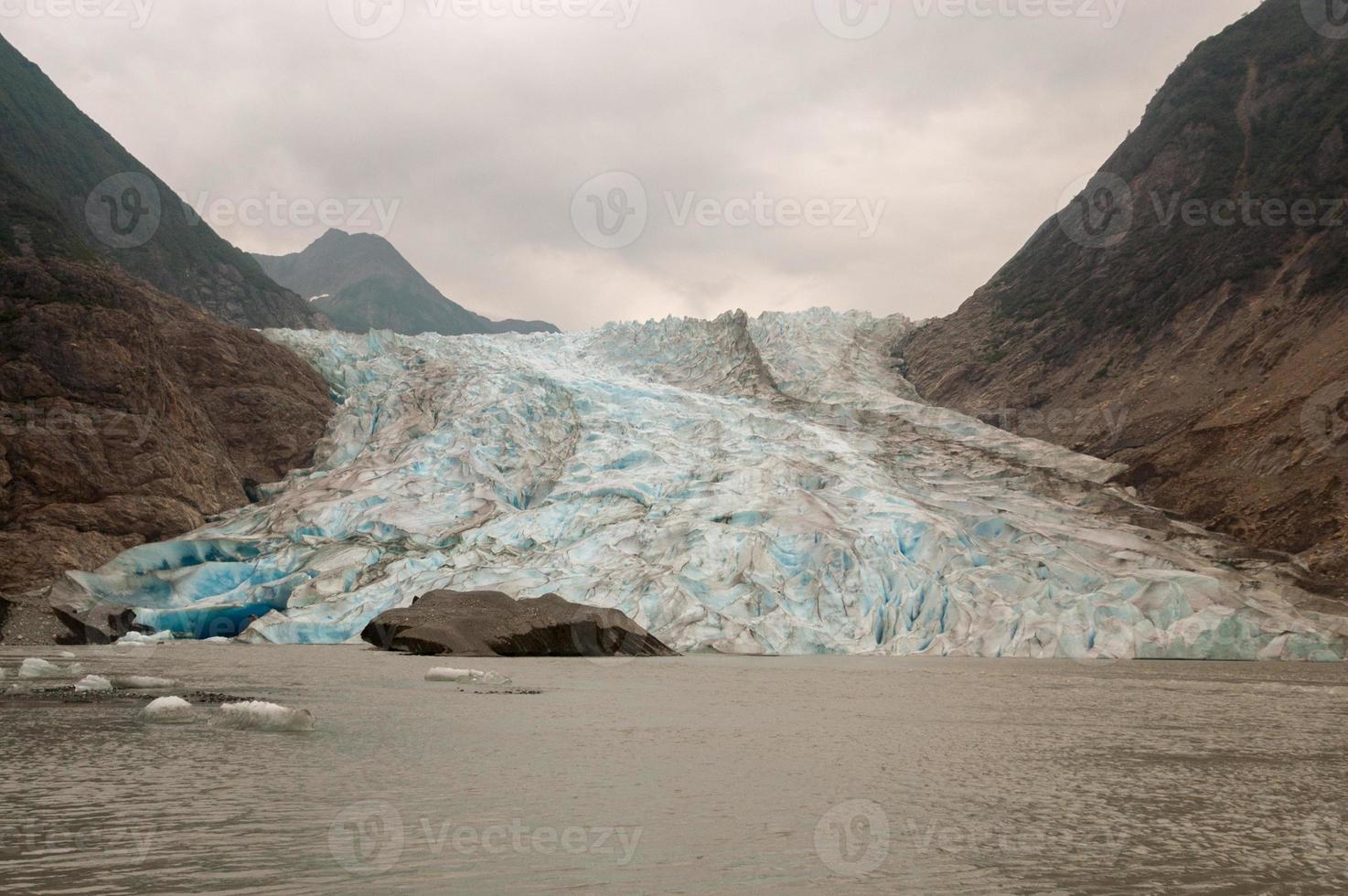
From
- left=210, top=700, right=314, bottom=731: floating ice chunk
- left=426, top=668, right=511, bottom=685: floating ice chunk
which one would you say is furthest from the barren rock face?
left=210, top=700, right=314, bottom=731: floating ice chunk

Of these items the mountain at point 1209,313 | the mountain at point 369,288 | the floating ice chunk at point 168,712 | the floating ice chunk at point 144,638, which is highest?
the mountain at point 369,288

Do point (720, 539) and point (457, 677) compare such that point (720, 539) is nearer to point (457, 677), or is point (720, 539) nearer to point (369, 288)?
point (457, 677)

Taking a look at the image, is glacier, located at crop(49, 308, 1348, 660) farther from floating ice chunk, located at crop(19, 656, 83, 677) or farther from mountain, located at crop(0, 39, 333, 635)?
floating ice chunk, located at crop(19, 656, 83, 677)

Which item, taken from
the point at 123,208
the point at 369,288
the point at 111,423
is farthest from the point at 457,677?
the point at 369,288

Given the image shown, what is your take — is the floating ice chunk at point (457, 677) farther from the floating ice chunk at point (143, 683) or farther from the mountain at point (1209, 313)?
the mountain at point (1209, 313)

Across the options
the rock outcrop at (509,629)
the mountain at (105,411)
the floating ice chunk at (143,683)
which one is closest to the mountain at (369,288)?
the mountain at (105,411)

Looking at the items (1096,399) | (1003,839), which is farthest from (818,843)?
(1096,399)

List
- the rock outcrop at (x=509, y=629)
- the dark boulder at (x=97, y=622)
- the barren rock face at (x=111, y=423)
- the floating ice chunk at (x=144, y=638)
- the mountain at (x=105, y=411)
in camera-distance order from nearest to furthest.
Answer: the rock outcrop at (x=509, y=629) < the floating ice chunk at (x=144, y=638) < the dark boulder at (x=97, y=622) < the mountain at (x=105, y=411) < the barren rock face at (x=111, y=423)
